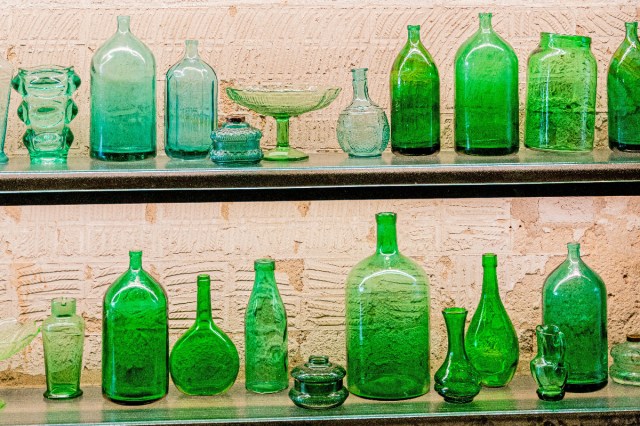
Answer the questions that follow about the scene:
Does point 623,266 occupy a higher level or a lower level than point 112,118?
lower

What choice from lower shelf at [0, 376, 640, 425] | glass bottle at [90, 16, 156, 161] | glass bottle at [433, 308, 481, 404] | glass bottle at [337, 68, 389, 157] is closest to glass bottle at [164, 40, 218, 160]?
glass bottle at [90, 16, 156, 161]

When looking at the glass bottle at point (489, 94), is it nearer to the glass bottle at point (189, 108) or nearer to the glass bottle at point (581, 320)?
the glass bottle at point (581, 320)

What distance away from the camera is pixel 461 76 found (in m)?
1.87

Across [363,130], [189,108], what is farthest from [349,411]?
[189,108]

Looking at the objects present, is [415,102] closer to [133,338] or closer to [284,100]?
[284,100]

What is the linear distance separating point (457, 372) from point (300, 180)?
0.51 meters

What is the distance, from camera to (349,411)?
→ 5.72 ft

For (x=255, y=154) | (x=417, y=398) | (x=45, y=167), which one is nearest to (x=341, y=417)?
(x=417, y=398)

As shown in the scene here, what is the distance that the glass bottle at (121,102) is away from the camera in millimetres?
1810

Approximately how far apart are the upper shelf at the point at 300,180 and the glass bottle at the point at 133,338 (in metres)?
0.23

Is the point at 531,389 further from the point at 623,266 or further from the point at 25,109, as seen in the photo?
the point at 25,109

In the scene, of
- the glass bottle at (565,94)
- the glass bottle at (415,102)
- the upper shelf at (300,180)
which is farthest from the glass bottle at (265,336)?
A: the glass bottle at (565,94)

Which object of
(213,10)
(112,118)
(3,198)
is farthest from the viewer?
(213,10)

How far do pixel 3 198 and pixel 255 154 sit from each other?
47 cm
